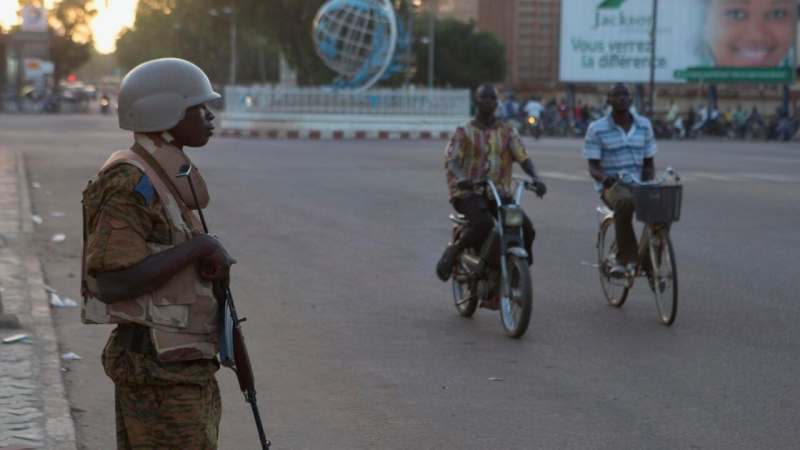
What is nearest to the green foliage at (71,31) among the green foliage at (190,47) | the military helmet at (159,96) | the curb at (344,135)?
the green foliage at (190,47)

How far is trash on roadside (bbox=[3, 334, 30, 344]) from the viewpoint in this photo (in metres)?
7.76

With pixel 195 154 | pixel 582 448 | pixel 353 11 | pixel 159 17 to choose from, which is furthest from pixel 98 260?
pixel 159 17

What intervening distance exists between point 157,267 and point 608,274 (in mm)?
6480

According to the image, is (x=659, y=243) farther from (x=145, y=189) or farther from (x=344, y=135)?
(x=344, y=135)

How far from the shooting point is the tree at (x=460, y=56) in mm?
86000

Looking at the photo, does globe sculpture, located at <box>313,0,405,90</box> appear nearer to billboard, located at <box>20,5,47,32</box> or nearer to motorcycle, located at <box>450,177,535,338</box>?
motorcycle, located at <box>450,177,535,338</box>

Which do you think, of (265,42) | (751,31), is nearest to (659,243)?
(751,31)

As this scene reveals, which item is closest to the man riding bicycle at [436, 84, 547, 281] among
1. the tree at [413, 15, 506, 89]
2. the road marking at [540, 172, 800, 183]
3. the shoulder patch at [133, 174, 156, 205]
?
the shoulder patch at [133, 174, 156, 205]

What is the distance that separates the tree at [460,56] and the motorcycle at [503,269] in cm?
7689

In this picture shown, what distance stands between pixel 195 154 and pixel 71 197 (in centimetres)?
1235

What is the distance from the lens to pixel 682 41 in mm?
61156

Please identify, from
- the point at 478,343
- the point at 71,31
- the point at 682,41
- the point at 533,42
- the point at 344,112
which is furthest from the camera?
the point at 71,31

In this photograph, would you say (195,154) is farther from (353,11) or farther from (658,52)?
(658,52)

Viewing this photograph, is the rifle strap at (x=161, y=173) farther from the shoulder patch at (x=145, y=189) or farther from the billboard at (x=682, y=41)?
the billboard at (x=682, y=41)
